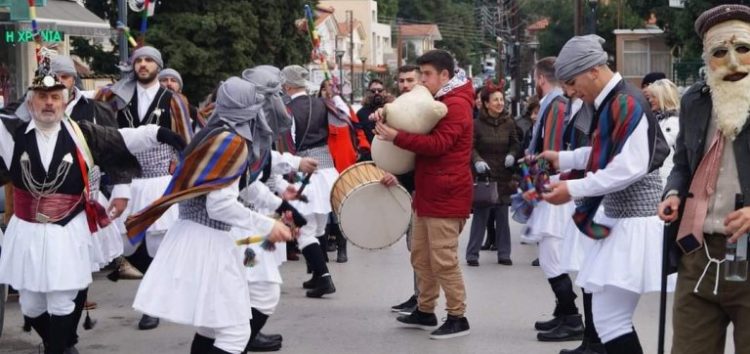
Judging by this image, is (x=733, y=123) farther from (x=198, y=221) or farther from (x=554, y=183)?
(x=198, y=221)

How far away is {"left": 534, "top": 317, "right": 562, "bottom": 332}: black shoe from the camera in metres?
8.59


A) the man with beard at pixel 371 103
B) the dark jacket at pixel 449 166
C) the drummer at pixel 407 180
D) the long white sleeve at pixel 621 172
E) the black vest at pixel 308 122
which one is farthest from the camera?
the man with beard at pixel 371 103

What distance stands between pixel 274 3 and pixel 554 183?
37437 mm

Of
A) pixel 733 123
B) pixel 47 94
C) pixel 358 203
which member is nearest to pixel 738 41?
pixel 733 123

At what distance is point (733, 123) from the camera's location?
4.82m

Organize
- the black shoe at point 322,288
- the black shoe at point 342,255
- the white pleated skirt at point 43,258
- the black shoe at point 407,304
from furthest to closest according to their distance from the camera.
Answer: the black shoe at point 342,255 → the black shoe at point 322,288 → the black shoe at point 407,304 → the white pleated skirt at point 43,258

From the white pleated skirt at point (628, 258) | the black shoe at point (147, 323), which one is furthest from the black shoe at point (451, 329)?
the white pleated skirt at point (628, 258)

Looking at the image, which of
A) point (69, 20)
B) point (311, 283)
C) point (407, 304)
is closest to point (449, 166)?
point (407, 304)

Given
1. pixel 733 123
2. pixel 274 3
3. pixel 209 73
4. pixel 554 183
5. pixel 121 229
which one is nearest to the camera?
pixel 733 123

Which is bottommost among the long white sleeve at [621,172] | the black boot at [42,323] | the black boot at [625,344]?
the black boot at [42,323]

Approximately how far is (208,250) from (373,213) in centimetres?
319

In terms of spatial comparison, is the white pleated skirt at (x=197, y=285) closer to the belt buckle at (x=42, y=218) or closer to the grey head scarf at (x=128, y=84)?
the belt buckle at (x=42, y=218)

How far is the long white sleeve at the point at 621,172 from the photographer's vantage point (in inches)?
233

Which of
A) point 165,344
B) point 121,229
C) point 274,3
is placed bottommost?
point 165,344
